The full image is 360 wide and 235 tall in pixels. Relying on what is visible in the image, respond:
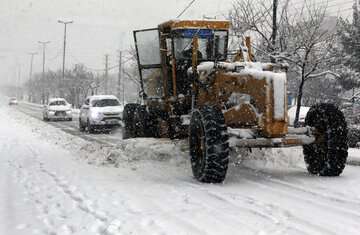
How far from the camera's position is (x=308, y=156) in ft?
30.7

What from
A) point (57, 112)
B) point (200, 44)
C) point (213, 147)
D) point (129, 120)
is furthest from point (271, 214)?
point (57, 112)

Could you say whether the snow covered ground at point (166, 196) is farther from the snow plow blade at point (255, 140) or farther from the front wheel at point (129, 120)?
the front wheel at point (129, 120)

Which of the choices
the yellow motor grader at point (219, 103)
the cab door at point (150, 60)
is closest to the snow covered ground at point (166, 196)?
the yellow motor grader at point (219, 103)

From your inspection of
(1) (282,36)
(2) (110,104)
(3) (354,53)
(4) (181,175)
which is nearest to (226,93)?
(4) (181,175)

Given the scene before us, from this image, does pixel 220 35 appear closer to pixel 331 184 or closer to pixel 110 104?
pixel 331 184

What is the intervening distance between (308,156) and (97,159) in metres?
4.36

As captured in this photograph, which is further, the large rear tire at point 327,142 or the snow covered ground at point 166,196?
the large rear tire at point 327,142

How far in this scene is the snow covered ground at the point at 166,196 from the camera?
18.5ft

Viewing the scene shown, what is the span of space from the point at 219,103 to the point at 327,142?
192 centimetres

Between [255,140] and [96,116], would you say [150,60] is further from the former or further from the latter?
[96,116]

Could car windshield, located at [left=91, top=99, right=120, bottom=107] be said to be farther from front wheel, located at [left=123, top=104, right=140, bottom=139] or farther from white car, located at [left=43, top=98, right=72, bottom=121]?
front wheel, located at [left=123, top=104, right=140, bottom=139]

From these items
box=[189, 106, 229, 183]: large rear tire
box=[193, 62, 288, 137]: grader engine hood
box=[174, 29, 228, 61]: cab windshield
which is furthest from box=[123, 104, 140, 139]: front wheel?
box=[189, 106, 229, 183]: large rear tire

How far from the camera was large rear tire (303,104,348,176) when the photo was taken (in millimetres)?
8820

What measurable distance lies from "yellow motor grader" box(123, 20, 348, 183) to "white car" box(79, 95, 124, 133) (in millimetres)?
11661
